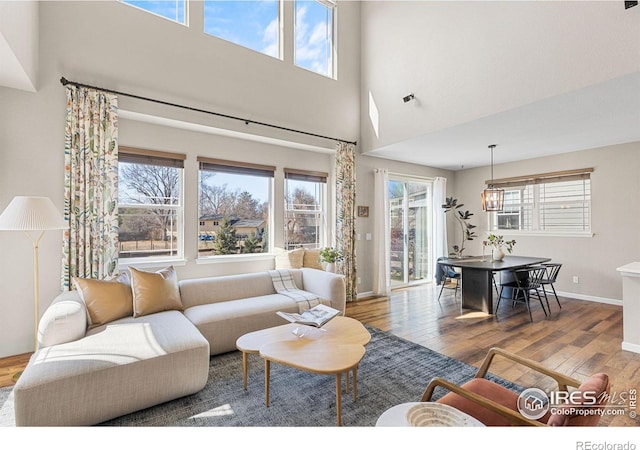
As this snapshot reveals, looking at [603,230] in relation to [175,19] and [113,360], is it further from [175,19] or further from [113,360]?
[175,19]

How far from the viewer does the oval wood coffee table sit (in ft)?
5.99

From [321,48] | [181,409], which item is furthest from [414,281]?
[181,409]

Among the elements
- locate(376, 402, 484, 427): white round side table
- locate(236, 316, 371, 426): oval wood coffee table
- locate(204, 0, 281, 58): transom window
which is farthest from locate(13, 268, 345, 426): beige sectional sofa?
locate(204, 0, 281, 58): transom window

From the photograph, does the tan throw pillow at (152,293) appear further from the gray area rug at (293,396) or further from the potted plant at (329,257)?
the potted plant at (329,257)

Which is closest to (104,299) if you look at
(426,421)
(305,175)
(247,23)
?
(426,421)

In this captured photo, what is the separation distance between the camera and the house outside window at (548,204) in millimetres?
5141

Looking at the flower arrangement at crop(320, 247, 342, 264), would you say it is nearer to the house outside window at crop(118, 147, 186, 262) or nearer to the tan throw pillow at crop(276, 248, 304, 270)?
the tan throw pillow at crop(276, 248, 304, 270)

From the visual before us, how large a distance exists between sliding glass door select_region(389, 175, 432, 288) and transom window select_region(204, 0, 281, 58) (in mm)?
Result: 3154

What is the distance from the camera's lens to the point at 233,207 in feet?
14.1

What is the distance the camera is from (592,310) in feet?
14.5

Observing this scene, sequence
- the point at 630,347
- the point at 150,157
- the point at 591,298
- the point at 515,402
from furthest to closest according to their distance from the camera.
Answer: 1. the point at 591,298
2. the point at 150,157
3. the point at 630,347
4. the point at 515,402

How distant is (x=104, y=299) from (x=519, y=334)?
4293mm

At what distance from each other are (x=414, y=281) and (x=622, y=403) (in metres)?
4.28
